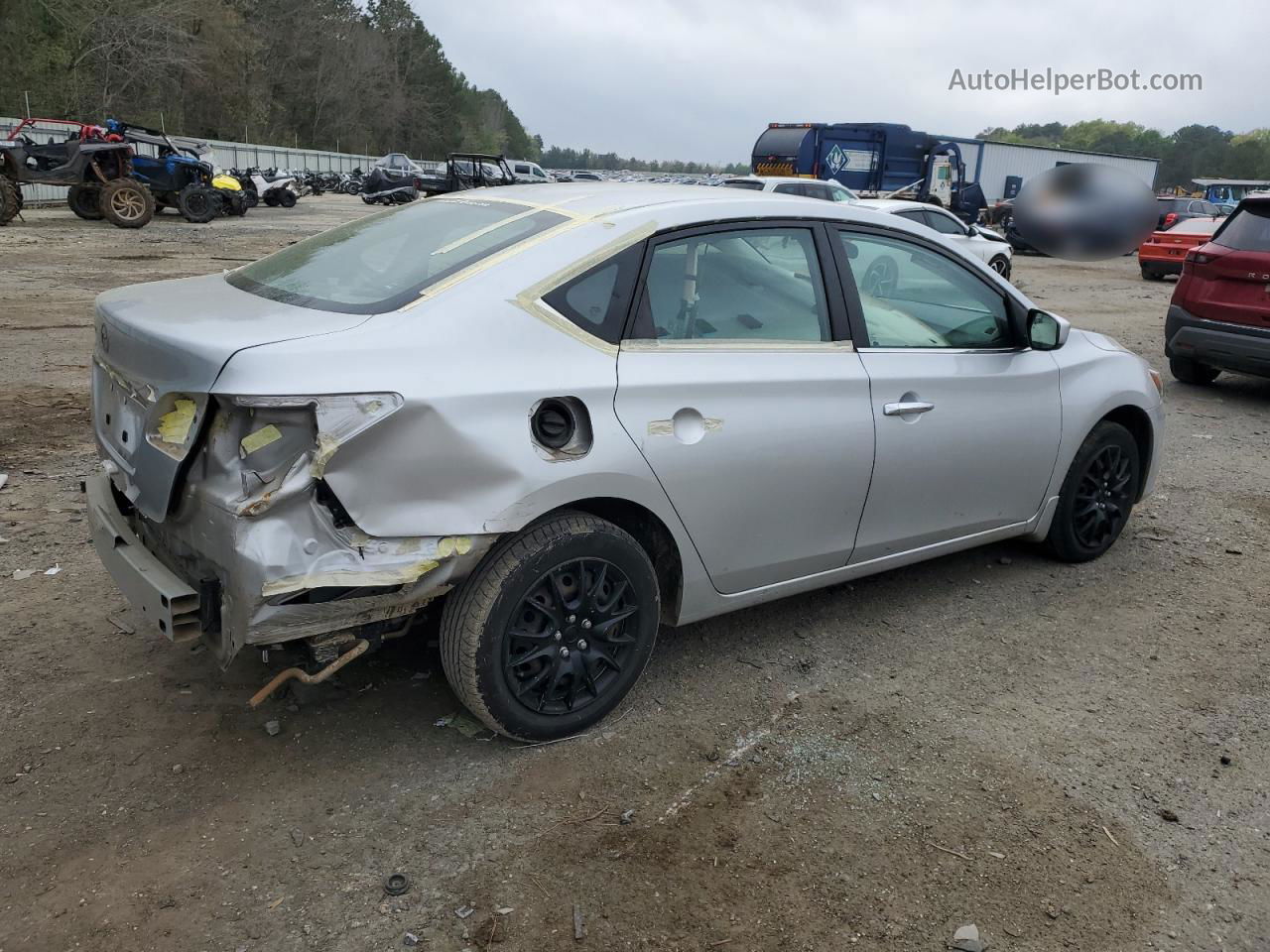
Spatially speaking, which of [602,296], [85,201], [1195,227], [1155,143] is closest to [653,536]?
[602,296]

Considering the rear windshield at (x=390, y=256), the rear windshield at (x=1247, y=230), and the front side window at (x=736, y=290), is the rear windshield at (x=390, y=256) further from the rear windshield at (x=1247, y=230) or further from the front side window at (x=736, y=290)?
the rear windshield at (x=1247, y=230)

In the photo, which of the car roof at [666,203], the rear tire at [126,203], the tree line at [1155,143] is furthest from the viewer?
the rear tire at [126,203]

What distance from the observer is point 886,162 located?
2592 centimetres

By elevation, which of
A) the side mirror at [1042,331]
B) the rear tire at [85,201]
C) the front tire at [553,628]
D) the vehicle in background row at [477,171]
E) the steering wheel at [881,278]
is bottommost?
the front tire at [553,628]

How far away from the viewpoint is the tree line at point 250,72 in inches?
1599

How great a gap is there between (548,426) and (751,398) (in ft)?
2.51

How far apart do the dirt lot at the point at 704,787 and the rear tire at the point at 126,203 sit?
53.9ft

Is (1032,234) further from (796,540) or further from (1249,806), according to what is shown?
(1249,806)

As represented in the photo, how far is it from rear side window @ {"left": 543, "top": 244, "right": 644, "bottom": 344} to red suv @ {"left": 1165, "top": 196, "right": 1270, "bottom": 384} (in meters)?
7.11

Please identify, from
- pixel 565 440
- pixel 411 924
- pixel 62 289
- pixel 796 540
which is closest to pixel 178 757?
pixel 411 924

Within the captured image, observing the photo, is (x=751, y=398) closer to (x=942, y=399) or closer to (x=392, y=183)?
(x=942, y=399)

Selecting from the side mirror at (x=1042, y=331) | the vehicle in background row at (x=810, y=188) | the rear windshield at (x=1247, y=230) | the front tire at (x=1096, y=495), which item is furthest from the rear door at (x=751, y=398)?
the vehicle in background row at (x=810, y=188)

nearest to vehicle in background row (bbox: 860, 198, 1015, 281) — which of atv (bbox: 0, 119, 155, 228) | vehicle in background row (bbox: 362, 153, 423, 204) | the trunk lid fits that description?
the trunk lid

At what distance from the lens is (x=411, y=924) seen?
2.38 m
